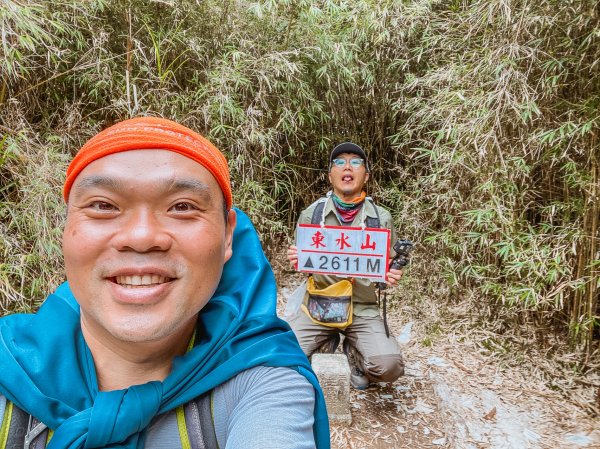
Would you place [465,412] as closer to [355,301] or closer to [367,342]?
[367,342]

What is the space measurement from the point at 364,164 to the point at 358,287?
0.78 m

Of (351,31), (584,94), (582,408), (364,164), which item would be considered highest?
(351,31)

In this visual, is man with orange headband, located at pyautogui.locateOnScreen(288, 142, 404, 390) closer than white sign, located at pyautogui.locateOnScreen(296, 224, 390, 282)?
No

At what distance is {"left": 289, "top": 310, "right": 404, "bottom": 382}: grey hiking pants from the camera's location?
253 cm

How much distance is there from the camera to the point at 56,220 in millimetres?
2506

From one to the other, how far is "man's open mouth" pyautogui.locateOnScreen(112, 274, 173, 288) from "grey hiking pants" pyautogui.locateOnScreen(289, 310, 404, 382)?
1.96 metres

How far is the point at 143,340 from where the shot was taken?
0.73 m

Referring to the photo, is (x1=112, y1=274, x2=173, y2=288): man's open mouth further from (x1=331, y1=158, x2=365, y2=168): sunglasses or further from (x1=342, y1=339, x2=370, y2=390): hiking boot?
(x1=342, y1=339, x2=370, y2=390): hiking boot

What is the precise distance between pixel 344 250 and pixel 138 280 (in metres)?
1.67

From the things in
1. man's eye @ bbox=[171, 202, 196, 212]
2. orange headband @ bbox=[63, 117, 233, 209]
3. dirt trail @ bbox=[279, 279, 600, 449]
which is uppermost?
orange headband @ bbox=[63, 117, 233, 209]

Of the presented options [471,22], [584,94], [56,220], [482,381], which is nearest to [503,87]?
[584,94]

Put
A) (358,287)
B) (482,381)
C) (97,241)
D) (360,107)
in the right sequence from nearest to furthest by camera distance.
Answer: (97,241) < (358,287) < (482,381) < (360,107)

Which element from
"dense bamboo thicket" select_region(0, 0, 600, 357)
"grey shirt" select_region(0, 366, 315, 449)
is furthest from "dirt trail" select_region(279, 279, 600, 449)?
"grey shirt" select_region(0, 366, 315, 449)

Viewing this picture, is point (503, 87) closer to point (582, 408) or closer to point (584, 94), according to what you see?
point (584, 94)
